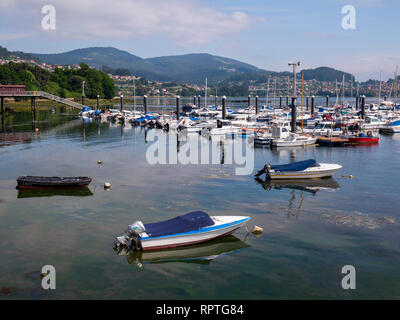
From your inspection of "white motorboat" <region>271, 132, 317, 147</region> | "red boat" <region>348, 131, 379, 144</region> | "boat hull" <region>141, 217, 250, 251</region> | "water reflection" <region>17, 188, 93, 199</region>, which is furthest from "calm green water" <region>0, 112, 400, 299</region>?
"red boat" <region>348, 131, 379, 144</region>

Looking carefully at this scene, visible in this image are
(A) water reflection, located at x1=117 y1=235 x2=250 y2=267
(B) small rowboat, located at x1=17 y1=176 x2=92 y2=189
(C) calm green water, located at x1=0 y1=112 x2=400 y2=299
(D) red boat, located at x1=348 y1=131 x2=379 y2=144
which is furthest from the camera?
(D) red boat, located at x1=348 y1=131 x2=379 y2=144

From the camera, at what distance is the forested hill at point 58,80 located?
540ft

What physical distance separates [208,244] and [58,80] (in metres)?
185

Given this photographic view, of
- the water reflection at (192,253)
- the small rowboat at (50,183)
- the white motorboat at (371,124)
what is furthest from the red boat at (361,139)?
the water reflection at (192,253)

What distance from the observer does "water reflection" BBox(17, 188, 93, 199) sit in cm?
3116

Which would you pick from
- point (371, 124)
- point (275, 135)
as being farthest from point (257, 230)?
point (371, 124)

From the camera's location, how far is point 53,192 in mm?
31984

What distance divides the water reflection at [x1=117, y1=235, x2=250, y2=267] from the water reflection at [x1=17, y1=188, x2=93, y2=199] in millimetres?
12367

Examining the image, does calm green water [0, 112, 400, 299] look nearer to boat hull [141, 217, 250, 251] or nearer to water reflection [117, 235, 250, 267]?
water reflection [117, 235, 250, 267]

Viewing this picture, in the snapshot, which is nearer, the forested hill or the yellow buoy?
the yellow buoy

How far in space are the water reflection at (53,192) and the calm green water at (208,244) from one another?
230mm

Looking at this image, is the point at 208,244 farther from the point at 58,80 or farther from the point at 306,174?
the point at 58,80

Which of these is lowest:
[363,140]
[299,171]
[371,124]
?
[299,171]
